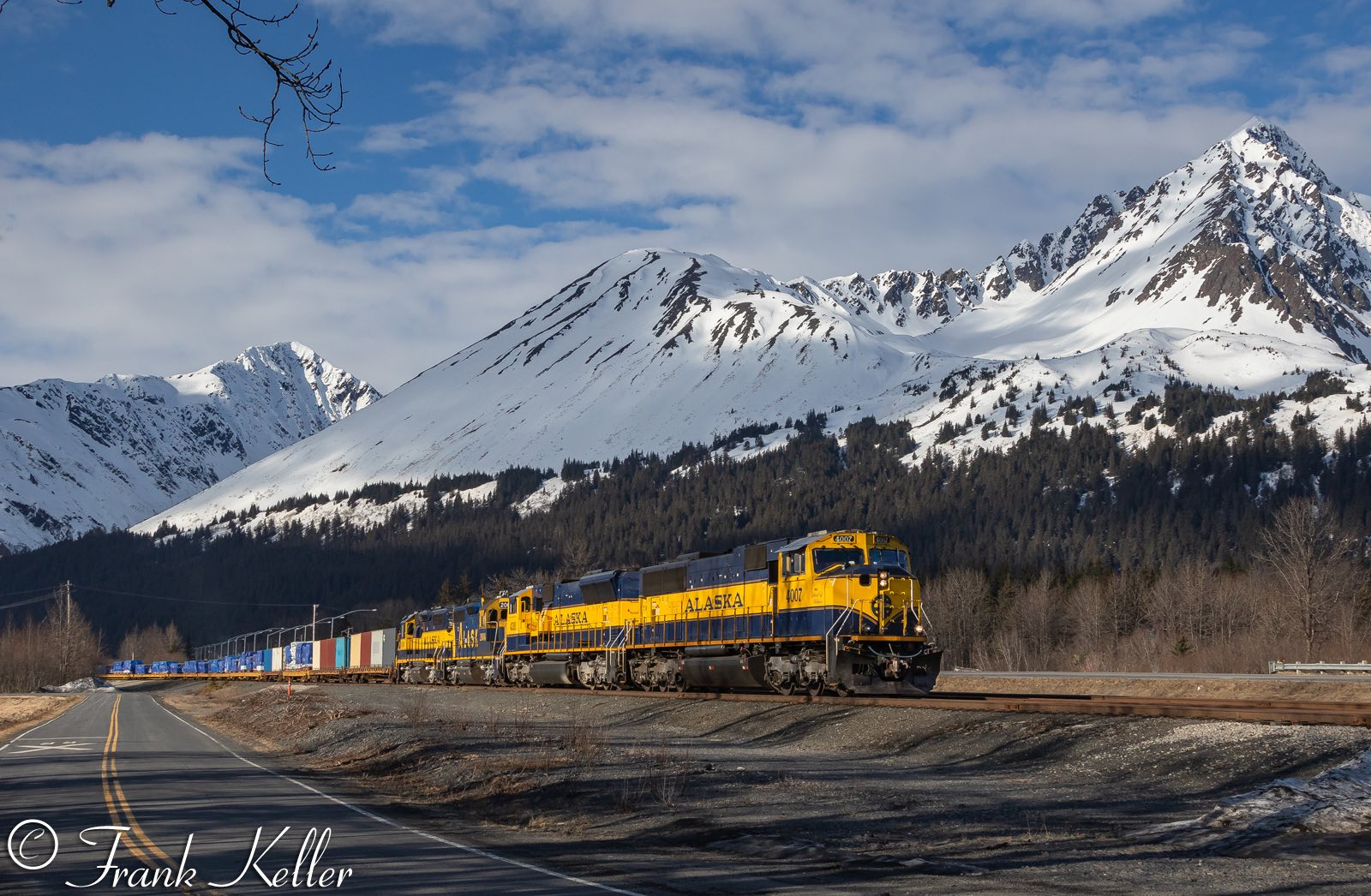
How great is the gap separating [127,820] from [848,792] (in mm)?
12138

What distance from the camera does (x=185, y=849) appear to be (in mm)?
16906

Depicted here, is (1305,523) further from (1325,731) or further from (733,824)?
(733,824)

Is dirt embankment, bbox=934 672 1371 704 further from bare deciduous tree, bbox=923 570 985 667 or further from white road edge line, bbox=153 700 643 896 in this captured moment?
bare deciduous tree, bbox=923 570 985 667

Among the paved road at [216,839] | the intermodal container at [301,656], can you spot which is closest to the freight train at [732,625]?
the paved road at [216,839]

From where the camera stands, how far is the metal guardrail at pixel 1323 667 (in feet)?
181

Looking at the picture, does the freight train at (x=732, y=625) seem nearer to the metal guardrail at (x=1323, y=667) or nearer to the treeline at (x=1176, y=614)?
the metal guardrail at (x=1323, y=667)

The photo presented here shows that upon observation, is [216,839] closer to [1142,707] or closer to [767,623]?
[1142,707]

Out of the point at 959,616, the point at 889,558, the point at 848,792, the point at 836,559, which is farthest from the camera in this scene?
the point at 959,616

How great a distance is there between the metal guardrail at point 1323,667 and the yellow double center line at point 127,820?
49138 millimetres

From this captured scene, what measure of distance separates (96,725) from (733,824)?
1521 inches

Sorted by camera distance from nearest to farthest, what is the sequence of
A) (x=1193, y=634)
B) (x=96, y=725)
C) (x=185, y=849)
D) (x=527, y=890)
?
1. (x=527, y=890)
2. (x=185, y=849)
3. (x=96, y=725)
4. (x=1193, y=634)

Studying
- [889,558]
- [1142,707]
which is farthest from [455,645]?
[1142,707]

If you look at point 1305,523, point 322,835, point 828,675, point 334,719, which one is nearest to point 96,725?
point 334,719

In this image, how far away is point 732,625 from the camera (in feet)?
141
